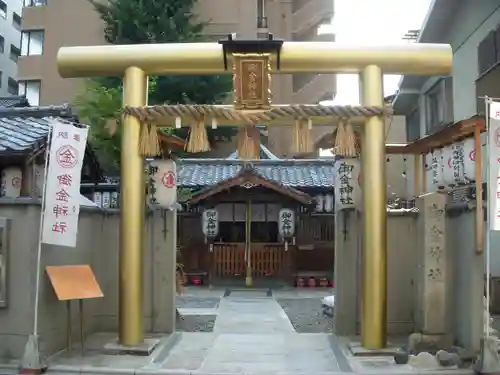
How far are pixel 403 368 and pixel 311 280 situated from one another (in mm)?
14269

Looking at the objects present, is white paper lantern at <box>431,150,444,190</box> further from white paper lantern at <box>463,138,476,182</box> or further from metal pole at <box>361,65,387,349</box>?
metal pole at <box>361,65,387,349</box>

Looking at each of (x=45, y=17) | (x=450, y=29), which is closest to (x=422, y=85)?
(x=450, y=29)

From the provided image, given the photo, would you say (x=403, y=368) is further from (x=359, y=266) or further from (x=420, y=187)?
(x=420, y=187)

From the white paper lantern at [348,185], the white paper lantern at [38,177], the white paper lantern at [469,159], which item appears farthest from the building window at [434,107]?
the white paper lantern at [38,177]

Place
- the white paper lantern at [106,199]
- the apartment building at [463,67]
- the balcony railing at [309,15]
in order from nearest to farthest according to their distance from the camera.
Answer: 1. the apartment building at [463,67]
2. the white paper lantern at [106,199]
3. the balcony railing at [309,15]

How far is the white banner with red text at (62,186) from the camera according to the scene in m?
8.79

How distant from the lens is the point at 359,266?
11289 millimetres

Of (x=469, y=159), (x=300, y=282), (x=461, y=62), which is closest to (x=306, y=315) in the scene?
(x=469, y=159)

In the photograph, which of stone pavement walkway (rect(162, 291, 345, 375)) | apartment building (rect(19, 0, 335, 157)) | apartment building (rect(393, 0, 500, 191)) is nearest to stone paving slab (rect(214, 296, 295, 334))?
stone pavement walkway (rect(162, 291, 345, 375))

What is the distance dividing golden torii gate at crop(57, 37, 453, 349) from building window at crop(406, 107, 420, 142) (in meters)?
12.7

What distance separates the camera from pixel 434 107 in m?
20.1

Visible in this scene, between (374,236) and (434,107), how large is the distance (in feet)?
38.1

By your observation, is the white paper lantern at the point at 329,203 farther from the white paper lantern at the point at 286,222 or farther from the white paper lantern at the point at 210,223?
the white paper lantern at the point at 210,223

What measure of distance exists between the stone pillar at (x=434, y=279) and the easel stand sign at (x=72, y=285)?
548 centimetres
